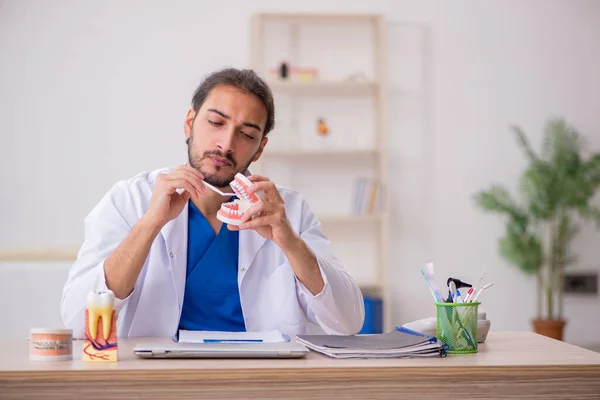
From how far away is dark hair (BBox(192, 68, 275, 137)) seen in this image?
2150 millimetres

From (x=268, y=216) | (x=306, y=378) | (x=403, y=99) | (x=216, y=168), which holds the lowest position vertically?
(x=306, y=378)

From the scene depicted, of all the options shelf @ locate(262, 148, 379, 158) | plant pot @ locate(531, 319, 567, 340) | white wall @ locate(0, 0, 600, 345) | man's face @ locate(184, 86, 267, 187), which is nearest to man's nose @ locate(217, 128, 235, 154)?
man's face @ locate(184, 86, 267, 187)

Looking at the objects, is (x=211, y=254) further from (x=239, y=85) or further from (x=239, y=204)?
(x=239, y=85)

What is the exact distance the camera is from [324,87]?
4.79 metres

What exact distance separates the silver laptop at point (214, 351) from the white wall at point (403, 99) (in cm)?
348

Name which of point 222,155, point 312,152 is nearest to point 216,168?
point 222,155

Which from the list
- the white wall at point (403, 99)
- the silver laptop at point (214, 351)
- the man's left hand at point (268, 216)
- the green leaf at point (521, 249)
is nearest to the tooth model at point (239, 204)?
the man's left hand at point (268, 216)

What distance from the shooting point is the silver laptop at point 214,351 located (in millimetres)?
1438

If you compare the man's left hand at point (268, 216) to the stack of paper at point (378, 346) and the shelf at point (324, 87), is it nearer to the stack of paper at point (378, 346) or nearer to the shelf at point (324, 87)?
the stack of paper at point (378, 346)

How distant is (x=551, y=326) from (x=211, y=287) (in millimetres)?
3237

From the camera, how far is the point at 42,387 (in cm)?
129

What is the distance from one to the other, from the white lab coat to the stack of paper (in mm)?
280

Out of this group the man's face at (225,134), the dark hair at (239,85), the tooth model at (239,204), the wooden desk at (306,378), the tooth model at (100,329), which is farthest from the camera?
the dark hair at (239,85)

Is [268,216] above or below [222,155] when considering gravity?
below
